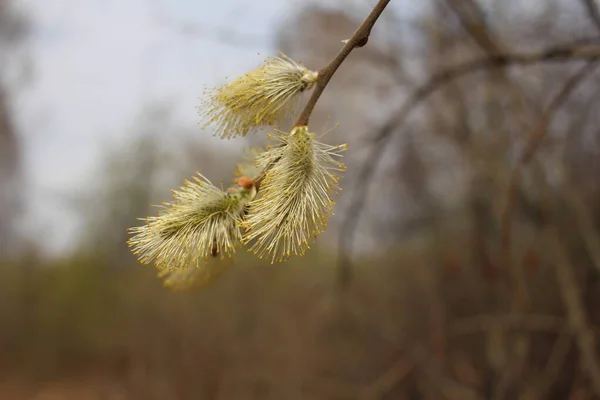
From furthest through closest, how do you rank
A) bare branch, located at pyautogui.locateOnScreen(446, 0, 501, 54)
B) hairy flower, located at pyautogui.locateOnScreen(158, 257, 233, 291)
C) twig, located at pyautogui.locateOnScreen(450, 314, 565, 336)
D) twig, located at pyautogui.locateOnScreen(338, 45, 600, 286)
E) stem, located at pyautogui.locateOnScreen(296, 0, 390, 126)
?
twig, located at pyautogui.locateOnScreen(450, 314, 565, 336)
bare branch, located at pyautogui.locateOnScreen(446, 0, 501, 54)
twig, located at pyautogui.locateOnScreen(338, 45, 600, 286)
hairy flower, located at pyautogui.locateOnScreen(158, 257, 233, 291)
stem, located at pyautogui.locateOnScreen(296, 0, 390, 126)

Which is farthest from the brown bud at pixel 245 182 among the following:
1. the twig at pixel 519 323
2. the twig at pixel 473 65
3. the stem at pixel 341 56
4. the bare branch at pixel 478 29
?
the twig at pixel 519 323

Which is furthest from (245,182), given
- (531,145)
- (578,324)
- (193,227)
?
(578,324)

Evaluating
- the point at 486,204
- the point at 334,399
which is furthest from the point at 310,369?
the point at 486,204

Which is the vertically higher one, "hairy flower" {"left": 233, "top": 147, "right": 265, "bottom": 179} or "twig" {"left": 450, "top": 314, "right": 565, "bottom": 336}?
"twig" {"left": 450, "top": 314, "right": 565, "bottom": 336}

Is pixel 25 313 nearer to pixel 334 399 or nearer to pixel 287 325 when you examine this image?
pixel 287 325

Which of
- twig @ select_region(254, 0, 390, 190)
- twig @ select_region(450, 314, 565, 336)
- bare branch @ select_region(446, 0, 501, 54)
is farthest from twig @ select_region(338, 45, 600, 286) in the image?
twig @ select_region(254, 0, 390, 190)

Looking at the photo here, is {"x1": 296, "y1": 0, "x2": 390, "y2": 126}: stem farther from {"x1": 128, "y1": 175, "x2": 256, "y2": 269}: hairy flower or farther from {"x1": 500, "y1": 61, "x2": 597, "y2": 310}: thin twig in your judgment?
{"x1": 500, "y1": 61, "x2": 597, "y2": 310}: thin twig
